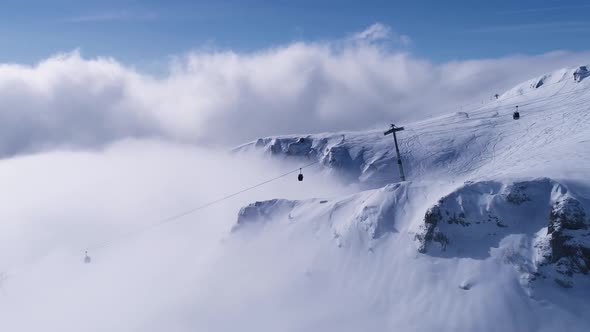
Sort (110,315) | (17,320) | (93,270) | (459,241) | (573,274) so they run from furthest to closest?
(93,270) → (17,320) → (110,315) → (459,241) → (573,274)

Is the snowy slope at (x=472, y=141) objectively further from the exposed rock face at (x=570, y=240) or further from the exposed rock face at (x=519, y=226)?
the exposed rock face at (x=570, y=240)

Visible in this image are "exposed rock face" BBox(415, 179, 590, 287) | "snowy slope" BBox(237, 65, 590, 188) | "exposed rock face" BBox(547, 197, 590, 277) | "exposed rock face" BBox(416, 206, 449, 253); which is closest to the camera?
"exposed rock face" BBox(547, 197, 590, 277)

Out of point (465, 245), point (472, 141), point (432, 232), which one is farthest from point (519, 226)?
point (472, 141)

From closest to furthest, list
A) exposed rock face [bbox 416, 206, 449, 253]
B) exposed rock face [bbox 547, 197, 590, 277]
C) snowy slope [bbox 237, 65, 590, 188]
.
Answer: exposed rock face [bbox 547, 197, 590, 277]
exposed rock face [bbox 416, 206, 449, 253]
snowy slope [bbox 237, 65, 590, 188]

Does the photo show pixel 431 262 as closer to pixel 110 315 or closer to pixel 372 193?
pixel 372 193

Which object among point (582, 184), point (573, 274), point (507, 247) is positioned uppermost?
point (582, 184)

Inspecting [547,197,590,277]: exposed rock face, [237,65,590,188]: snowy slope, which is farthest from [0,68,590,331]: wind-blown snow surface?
[237,65,590,188]: snowy slope

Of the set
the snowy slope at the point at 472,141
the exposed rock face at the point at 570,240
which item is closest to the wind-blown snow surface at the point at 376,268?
the exposed rock face at the point at 570,240

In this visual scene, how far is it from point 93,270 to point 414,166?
6719 centimetres

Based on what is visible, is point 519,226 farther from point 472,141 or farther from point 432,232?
point 472,141

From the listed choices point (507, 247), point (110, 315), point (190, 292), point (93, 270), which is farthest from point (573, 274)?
point (93, 270)

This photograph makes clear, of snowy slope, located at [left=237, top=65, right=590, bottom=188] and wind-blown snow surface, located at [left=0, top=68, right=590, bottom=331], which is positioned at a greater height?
snowy slope, located at [left=237, top=65, right=590, bottom=188]

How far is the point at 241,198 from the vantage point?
13425 centimetres

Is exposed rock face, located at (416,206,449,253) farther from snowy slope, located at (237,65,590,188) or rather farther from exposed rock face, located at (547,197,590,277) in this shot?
snowy slope, located at (237,65,590,188)
